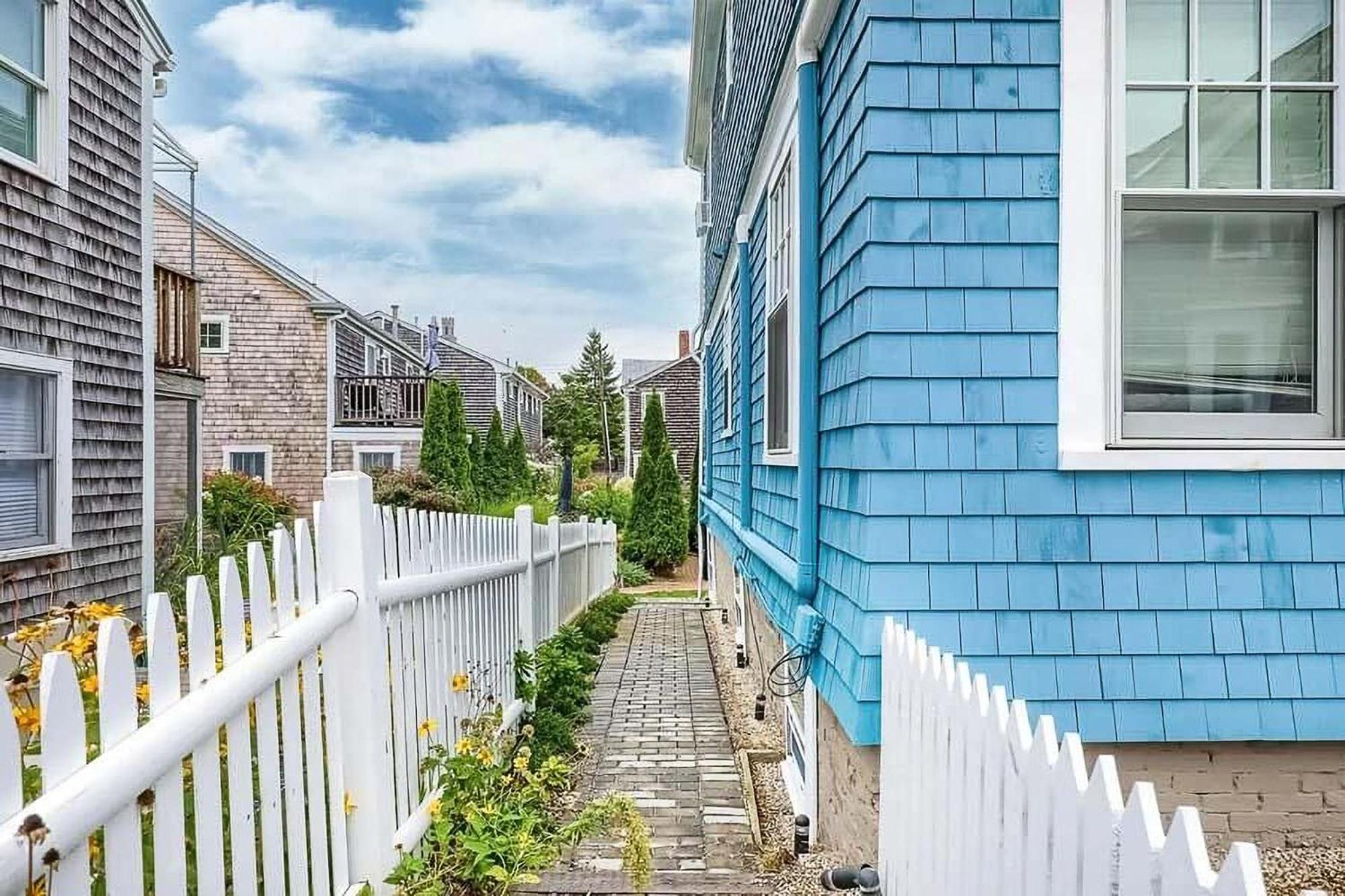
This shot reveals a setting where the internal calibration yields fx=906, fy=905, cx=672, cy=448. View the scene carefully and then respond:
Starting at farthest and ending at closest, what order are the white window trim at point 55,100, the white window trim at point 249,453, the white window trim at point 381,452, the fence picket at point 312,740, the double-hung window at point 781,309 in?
the white window trim at point 381,452, the white window trim at point 249,453, the white window trim at point 55,100, the double-hung window at point 781,309, the fence picket at point 312,740

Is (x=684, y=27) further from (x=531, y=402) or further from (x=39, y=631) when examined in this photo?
(x=39, y=631)

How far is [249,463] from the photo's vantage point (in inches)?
757

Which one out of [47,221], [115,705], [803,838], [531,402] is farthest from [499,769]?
[531,402]

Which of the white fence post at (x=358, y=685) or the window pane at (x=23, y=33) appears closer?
the white fence post at (x=358, y=685)

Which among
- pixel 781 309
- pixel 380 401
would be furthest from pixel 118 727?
pixel 380 401

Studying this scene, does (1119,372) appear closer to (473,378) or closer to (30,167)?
(30,167)

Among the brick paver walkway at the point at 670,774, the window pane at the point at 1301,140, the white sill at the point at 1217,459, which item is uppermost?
the window pane at the point at 1301,140

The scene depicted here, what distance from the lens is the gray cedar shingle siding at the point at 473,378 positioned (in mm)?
31438

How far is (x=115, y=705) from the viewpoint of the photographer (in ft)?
4.68

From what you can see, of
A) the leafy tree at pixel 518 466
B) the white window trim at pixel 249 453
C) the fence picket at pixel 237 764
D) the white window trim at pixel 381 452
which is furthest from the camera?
the leafy tree at pixel 518 466

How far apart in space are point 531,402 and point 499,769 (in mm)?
38524

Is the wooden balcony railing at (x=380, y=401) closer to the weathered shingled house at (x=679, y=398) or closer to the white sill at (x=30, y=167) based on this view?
the weathered shingled house at (x=679, y=398)

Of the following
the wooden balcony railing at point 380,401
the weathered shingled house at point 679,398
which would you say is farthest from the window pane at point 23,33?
the weathered shingled house at point 679,398

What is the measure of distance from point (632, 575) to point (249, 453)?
342 inches
